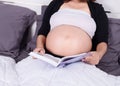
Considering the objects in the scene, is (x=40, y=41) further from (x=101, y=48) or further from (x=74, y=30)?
(x=101, y=48)

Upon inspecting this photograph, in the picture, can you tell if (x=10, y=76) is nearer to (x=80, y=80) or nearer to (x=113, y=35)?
(x=80, y=80)

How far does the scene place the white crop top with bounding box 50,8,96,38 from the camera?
5.16 feet

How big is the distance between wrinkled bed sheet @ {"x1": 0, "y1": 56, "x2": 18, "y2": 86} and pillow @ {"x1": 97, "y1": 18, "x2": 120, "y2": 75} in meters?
0.58

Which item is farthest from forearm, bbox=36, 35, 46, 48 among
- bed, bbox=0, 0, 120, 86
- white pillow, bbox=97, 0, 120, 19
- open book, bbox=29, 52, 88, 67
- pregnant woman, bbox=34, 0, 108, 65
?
white pillow, bbox=97, 0, 120, 19

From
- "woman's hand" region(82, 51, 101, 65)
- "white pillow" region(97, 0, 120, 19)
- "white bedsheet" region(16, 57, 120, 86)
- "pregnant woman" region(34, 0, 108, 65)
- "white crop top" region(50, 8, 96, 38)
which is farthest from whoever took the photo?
"white pillow" region(97, 0, 120, 19)

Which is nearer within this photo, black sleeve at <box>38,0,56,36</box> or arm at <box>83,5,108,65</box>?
arm at <box>83,5,108,65</box>

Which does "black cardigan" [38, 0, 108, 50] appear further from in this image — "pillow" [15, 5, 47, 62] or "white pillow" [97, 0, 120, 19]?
"white pillow" [97, 0, 120, 19]

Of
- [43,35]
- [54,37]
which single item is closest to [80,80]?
Result: [54,37]

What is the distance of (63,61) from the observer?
129 cm

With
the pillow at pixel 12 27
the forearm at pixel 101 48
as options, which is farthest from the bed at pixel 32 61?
the forearm at pixel 101 48

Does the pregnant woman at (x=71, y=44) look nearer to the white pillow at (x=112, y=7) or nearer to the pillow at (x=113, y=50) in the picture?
the pillow at (x=113, y=50)

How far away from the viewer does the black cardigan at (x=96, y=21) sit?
5.21 ft

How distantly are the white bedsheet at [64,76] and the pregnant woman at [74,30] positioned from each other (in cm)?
11

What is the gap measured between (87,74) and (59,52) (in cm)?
27
